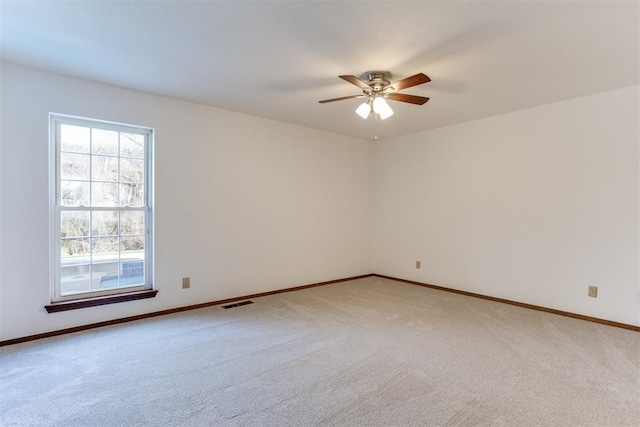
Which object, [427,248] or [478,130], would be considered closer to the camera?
[478,130]

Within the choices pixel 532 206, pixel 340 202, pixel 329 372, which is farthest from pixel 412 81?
pixel 340 202

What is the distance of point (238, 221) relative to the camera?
414 centimetres

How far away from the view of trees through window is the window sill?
0.14 meters

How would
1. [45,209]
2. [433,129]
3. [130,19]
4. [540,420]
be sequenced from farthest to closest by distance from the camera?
[433,129] < [45,209] < [130,19] < [540,420]

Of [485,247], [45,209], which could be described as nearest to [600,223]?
[485,247]

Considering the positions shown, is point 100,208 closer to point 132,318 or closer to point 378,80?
point 132,318

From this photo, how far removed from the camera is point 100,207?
10.8 feet

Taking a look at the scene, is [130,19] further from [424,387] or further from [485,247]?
[485,247]

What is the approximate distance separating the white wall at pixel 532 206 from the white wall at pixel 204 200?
1.02m

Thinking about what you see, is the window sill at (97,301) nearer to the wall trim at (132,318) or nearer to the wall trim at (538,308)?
the wall trim at (132,318)

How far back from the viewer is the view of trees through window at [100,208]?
3.12m

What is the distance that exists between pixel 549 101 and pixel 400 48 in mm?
2223

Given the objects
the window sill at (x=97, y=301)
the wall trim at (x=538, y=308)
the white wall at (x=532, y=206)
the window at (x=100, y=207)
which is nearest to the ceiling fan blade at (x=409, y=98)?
the white wall at (x=532, y=206)

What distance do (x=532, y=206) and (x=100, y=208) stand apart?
15.3ft
